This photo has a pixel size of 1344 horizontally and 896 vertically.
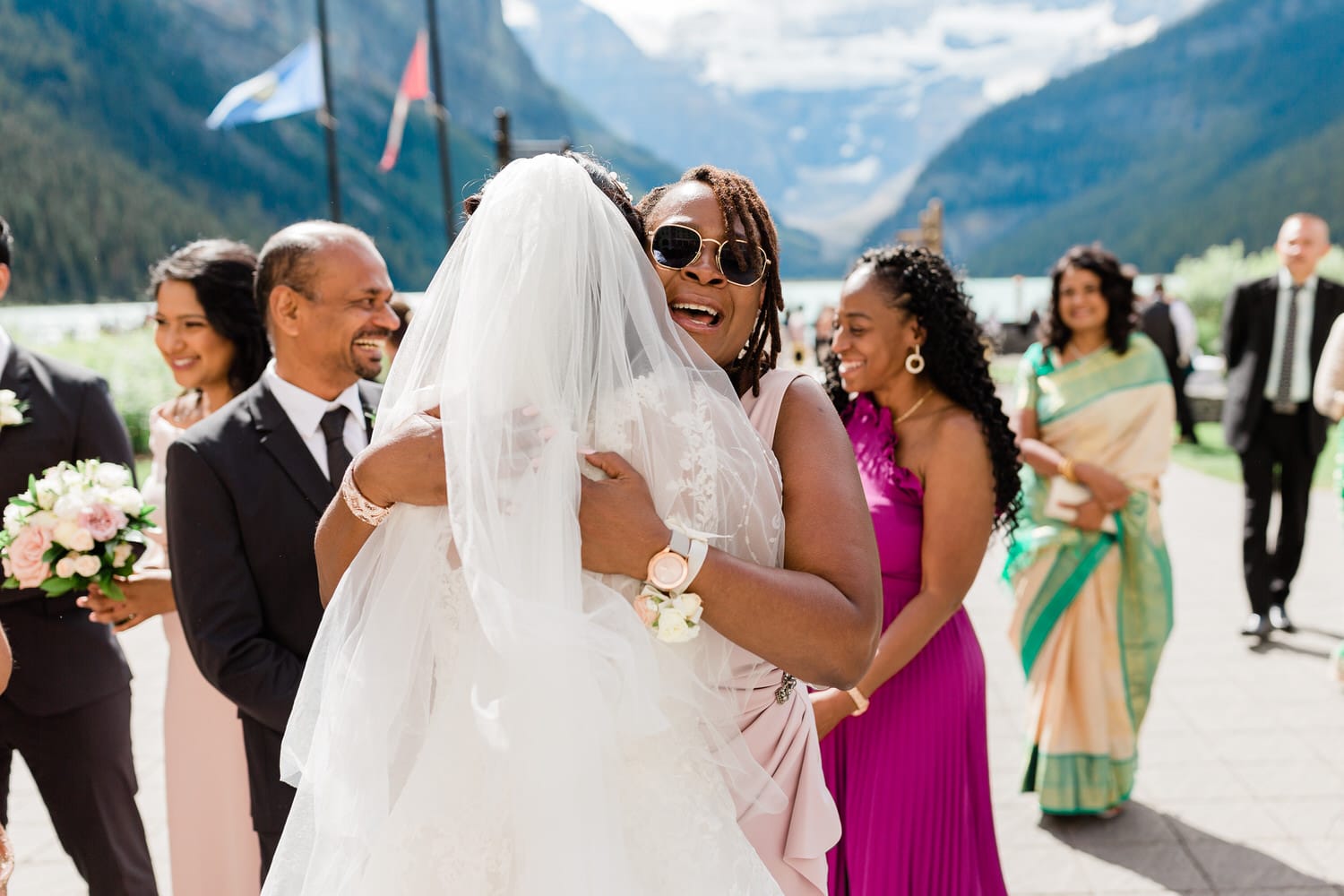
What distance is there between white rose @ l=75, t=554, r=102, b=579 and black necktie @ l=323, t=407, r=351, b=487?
2.17 feet

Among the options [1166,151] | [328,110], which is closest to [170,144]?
[328,110]

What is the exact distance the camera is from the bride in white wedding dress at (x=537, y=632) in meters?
1.44

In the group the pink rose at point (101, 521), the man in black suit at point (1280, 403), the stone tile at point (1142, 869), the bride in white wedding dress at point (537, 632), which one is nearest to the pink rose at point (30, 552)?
the pink rose at point (101, 521)

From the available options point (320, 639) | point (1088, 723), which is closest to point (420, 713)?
point (320, 639)

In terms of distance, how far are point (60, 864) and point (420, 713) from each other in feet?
11.7

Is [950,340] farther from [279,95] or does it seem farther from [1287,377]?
[279,95]

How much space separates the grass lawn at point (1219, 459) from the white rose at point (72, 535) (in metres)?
12.2

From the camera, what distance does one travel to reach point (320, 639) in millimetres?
1680

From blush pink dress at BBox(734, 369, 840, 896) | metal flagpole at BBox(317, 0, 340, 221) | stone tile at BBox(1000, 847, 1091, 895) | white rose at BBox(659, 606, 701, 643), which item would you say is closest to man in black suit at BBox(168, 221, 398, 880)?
blush pink dress at BBox(734, 369, 840, 896)

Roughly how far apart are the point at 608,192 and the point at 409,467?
1.82ft

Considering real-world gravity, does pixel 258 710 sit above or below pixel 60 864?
above

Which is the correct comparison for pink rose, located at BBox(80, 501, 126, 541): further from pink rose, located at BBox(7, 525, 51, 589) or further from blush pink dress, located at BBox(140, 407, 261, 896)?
blush pink dress, located at BBox(140, 407, 261, 896)

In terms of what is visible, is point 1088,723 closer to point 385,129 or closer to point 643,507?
point 643,507

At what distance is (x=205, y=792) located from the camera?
9.91ft
